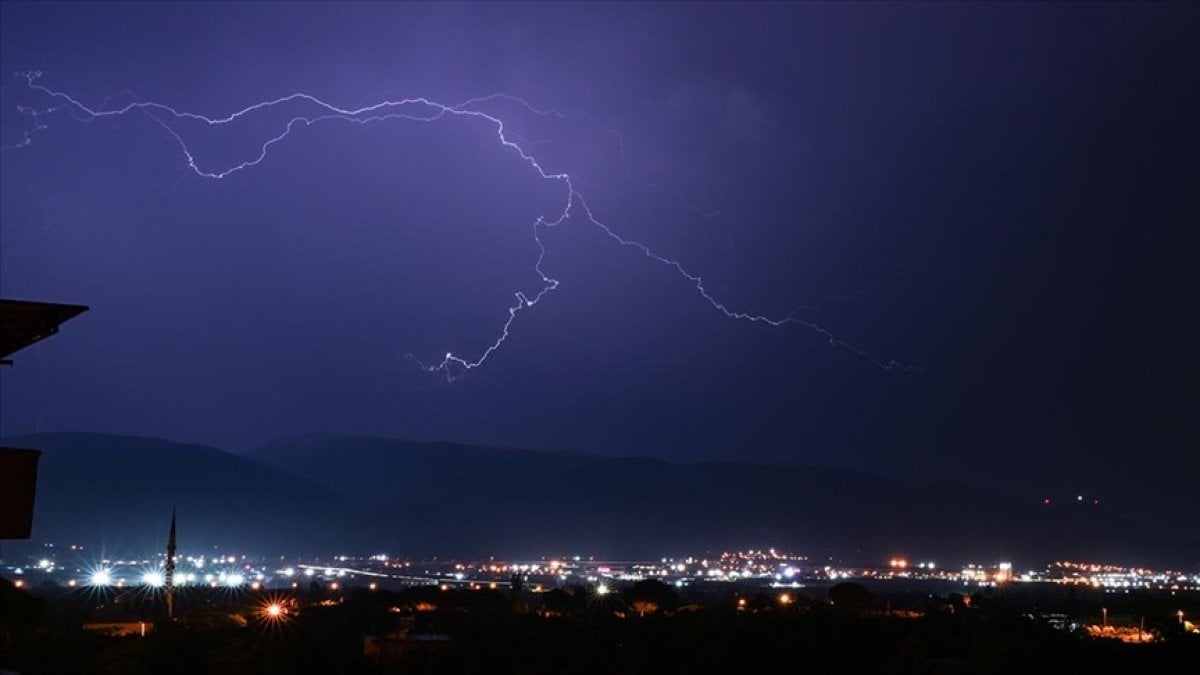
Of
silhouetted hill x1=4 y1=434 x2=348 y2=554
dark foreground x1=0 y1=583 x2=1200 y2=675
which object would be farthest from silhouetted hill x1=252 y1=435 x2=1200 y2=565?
dark foreground x1=0 y1=583 x2=1200 y2=675

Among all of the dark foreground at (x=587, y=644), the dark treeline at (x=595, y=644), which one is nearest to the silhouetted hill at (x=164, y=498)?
the dark foreground at (x=587, y=644)

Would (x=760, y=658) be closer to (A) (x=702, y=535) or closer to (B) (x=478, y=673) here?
(B) (x=478, y=673)

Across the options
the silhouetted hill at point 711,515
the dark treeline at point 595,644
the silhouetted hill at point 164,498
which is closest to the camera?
the dark treeline at point 595,644

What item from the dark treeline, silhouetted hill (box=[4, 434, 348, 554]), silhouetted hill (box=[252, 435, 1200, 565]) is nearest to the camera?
the dark treeline

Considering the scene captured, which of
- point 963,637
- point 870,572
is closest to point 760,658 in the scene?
point 963,637

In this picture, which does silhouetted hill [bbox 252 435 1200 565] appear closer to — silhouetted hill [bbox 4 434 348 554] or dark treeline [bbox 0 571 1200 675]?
silhouetted hill [bbox 4 434 348 554]

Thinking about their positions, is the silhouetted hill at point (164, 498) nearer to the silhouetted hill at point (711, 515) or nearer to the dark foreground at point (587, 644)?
the silhouetted hill at point (711, 515)

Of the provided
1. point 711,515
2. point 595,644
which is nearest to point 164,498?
point 711,515
